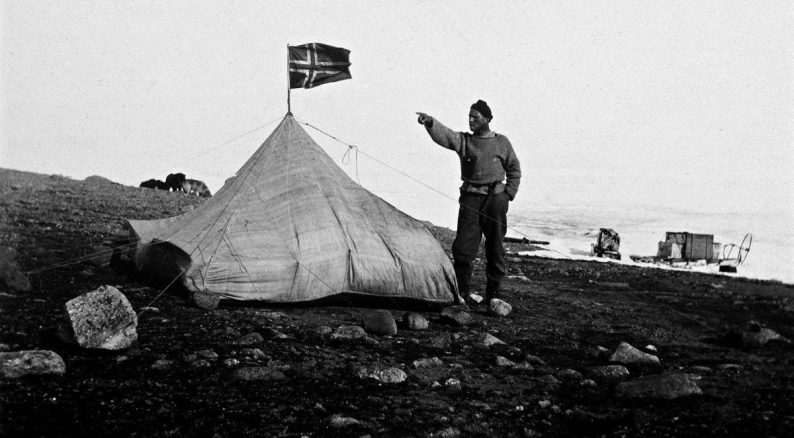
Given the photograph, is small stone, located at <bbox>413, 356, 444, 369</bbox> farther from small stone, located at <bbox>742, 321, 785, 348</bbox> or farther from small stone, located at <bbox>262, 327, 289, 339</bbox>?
small stone, located at <bbox>742, 321, 785, 348</bbox>

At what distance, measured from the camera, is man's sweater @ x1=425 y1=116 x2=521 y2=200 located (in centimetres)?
785

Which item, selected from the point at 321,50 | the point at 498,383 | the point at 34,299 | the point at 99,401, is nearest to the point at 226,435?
the point at 99,401

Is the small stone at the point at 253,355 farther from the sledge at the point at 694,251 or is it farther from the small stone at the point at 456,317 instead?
the sledge at the point at 694,251

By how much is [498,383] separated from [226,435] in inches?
86.8

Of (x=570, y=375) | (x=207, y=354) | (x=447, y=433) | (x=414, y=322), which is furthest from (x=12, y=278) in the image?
(x=570, y=375)

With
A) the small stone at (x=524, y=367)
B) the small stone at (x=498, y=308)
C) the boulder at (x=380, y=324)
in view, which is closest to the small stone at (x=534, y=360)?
the small stone at (x=524, y=367)

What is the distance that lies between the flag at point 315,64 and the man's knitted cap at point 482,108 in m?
1.81

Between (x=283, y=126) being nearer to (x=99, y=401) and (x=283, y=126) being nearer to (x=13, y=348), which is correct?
(x=13, y=348)

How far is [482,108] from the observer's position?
7.83 metres

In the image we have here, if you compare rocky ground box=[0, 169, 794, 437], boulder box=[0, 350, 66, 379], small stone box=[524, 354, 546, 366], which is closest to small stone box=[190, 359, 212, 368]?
rocky ground box=[0, 169, 794, 437]

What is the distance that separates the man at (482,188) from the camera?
784 cm

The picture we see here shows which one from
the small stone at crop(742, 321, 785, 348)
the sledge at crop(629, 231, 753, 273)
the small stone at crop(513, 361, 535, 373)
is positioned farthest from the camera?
the sledge at crop(629, 231, 753, 273)

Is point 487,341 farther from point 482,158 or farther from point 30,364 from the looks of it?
point 30,364

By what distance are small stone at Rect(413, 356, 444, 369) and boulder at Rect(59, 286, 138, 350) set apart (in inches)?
87.4
